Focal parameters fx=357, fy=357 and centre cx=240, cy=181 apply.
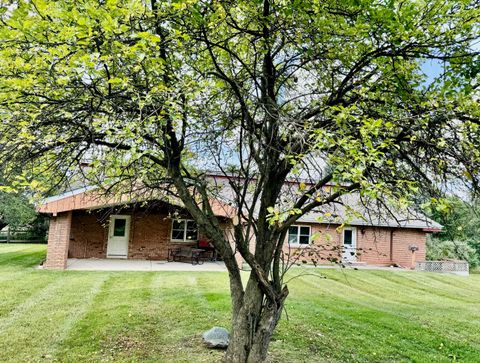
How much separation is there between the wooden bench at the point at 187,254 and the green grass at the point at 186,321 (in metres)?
3.36

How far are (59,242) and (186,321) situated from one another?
8.50m

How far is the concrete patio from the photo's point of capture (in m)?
14.0

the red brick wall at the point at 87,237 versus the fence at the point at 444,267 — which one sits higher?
the red brick wall at the point at 87,237

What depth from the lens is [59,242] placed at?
13430 millimetres

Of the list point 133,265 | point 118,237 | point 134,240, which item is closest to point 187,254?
point 133,265

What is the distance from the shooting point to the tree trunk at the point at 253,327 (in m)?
4.57

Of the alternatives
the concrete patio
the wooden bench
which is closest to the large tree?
the concrete patio

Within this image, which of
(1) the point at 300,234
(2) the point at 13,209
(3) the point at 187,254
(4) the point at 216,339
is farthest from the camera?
(2) the point at 13,209

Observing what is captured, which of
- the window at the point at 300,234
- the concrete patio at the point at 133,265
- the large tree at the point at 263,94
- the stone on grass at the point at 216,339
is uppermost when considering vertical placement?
the large tree at the point at 263,94

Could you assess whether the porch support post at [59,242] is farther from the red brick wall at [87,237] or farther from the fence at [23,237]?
the fence at [23,237]

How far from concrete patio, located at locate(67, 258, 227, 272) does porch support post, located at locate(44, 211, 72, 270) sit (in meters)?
0.48

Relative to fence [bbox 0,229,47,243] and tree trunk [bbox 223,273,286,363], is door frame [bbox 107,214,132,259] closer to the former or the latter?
tree trunk [bbox 223,273,286,363]

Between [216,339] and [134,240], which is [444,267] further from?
[216,339]

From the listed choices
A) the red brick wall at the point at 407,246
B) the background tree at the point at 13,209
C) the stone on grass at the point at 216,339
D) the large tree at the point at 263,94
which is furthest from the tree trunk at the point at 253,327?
the background tree at the point at 13,209
